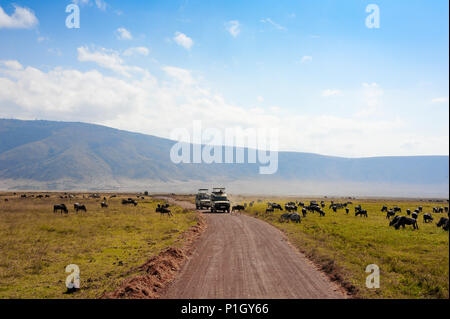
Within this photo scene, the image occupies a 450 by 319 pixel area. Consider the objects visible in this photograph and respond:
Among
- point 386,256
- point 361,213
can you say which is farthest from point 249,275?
point 361,213

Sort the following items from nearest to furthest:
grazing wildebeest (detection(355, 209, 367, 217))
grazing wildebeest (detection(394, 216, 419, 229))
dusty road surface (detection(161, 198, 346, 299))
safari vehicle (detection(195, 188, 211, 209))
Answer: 1. dusty road surface (detection(161, 198, 346, 299))
2. grazing wildebeest (detection(394, 216, 419, 229))
3. grazing wildebeest (detection(355, 209, 367, 217))
4. safari vehicle (detection(195, 188, 211, 209))

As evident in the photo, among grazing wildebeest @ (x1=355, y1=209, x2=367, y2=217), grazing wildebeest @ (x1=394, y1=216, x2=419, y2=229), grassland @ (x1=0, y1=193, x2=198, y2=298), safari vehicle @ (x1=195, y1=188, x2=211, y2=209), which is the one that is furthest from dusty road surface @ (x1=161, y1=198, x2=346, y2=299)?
safari vehicle @ (x1=195, y1=188, x2=211, y2=209)

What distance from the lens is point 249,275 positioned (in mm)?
15156

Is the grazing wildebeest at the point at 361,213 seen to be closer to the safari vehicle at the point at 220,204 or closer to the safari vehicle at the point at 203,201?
the safari vehicle at the point at 220,204

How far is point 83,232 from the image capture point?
3153cm

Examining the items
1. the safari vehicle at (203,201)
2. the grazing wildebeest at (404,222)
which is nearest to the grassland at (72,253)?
the grazing wildebeest at (404,222)

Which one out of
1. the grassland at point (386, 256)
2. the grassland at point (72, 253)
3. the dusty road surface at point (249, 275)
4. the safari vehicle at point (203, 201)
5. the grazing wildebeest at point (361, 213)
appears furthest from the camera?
the safari vehicle at point (203, 201)

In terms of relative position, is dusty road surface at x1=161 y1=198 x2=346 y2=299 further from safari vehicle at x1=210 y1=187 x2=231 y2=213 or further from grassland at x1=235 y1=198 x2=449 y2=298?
safari vehicle at x1=210 y1=187 x2=231 y2=213

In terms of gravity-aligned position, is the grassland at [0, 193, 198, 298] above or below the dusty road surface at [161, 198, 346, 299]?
below

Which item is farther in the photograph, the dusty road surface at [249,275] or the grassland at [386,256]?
the grassland at [386,256]

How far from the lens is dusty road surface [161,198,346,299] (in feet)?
41.7

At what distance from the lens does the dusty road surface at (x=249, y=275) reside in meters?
12.7
